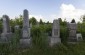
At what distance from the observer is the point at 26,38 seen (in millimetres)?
14695

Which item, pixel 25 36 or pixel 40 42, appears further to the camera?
pixel 25 36

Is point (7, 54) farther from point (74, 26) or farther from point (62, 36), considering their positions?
point (74, 26)

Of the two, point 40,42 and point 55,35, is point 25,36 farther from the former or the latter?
point 40,42

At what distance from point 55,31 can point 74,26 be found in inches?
125

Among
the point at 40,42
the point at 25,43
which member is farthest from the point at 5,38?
the point at 40,42

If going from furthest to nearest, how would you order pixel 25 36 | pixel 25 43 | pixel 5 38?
pixel 5 38, pixel 25 36, pixel 25 43

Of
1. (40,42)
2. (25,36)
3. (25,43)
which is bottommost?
(25,43)

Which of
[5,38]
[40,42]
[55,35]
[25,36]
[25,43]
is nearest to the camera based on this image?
[40,42]

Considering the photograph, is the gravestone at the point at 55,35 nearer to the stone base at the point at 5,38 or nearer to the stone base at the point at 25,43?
the stone base at the point at 25,43

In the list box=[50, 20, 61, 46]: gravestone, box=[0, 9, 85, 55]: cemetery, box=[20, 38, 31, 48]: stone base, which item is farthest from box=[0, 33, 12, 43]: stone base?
box=[50, 20, 61, 46]: gravestone

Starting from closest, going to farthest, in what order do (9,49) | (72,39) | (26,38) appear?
(9,49)
(26,38)
(72,39)

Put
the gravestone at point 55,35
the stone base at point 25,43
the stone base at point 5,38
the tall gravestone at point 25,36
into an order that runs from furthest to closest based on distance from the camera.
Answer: the stone base at point 5,38
the gravestone at point 55,35
the tall gravestone at point 25,36
the stone base at point 25,43

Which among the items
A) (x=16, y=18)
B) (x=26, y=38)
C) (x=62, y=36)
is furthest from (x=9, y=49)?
(x=16, y=18)

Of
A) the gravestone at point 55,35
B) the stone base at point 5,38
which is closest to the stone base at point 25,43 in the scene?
the stone base at point 5,38
